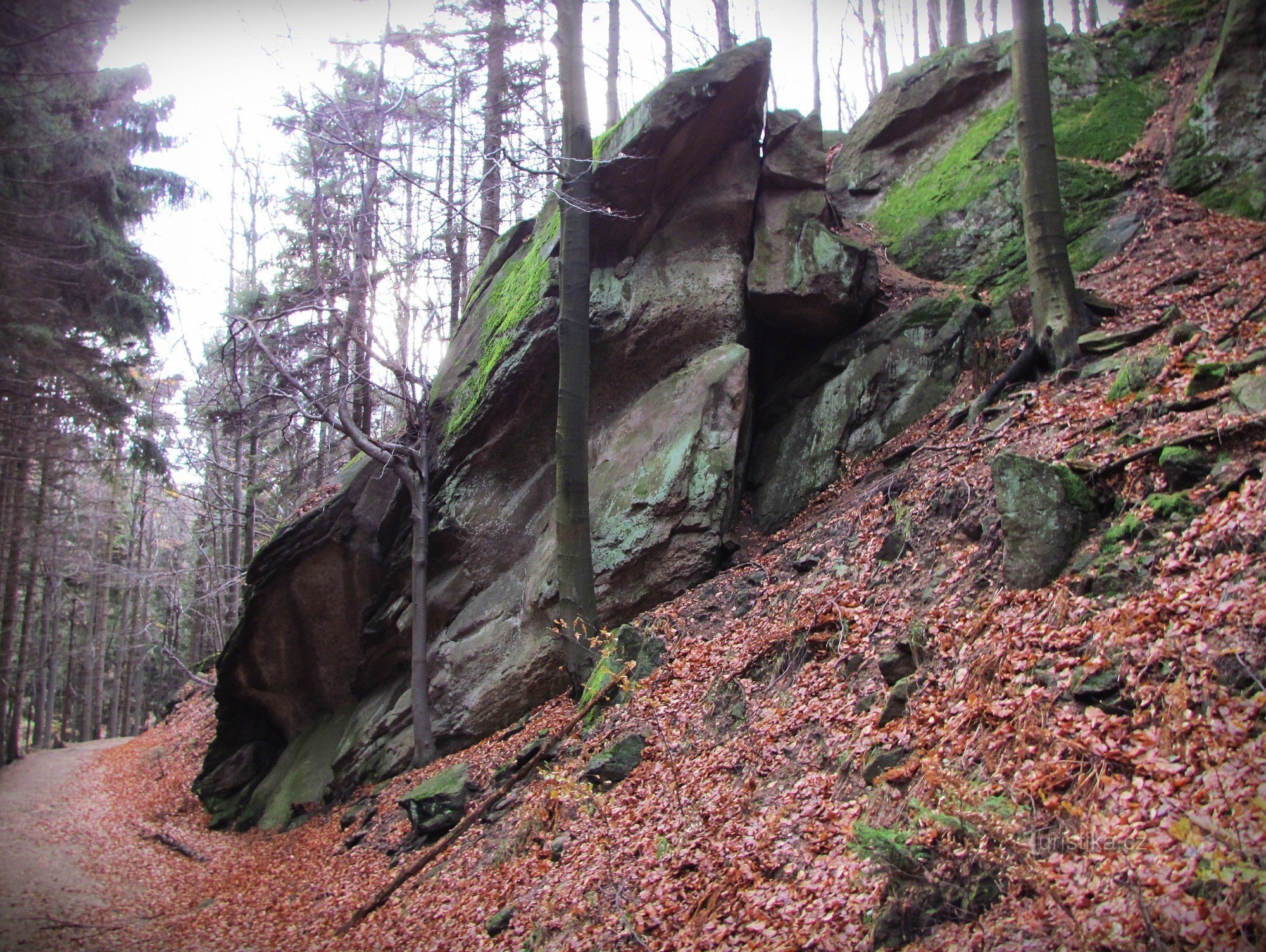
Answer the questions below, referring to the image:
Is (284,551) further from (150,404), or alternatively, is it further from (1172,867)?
(1172,867)

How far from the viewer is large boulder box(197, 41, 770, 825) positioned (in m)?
10.5

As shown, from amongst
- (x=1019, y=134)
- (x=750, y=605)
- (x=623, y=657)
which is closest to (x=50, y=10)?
(x=623, y=657)

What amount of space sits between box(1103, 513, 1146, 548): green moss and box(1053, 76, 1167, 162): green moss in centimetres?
904

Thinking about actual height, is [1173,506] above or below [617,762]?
above

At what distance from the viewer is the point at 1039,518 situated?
5.56 meters

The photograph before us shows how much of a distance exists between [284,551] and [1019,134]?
13.5 m

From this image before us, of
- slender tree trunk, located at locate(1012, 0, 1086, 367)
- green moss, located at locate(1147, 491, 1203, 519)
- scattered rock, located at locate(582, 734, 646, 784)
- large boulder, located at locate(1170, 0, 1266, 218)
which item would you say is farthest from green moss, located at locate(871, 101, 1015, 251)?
scattered rock, located at locate(582, 734, 646, 784)

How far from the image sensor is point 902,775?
471 centimetres

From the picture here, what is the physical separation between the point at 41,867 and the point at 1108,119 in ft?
66.7

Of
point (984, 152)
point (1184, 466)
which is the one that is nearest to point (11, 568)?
point (1184, 466)

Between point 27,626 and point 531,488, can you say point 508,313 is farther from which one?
point 27,626

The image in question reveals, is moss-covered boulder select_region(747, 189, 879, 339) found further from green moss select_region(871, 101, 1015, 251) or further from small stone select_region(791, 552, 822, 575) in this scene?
small stone select_region(791, 552, 822, 575)

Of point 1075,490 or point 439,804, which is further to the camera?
point 439,804

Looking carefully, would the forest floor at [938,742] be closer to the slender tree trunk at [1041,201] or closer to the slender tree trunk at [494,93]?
the slender tree trunk at [1041,201]
